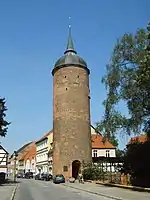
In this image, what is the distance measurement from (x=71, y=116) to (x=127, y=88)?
104 ft

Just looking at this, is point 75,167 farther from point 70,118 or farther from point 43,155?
point 43,155

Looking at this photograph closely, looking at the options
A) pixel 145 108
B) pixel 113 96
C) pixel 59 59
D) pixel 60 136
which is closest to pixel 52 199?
pixel 145 108

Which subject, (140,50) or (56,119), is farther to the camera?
(56,119)

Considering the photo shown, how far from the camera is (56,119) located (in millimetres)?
65812

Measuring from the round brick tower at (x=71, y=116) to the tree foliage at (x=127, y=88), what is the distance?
27991mm

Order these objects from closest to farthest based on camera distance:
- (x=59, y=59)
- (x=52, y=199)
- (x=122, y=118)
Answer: (x=52, y=199)
(x=122, y=118)
(x=59, y=59)

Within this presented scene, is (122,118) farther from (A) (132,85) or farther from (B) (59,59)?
(B) (59,59)

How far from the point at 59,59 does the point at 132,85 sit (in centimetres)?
3892

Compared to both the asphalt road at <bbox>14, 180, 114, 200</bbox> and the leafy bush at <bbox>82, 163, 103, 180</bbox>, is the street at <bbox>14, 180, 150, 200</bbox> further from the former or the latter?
the leafy bush at <bbox>82, 163, 103, 180</bbox>

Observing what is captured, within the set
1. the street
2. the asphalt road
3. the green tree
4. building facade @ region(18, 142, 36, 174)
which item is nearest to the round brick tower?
the green tree

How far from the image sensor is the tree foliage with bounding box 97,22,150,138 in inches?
→ 1236

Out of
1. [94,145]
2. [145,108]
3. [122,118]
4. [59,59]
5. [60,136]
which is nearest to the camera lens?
[145,108]

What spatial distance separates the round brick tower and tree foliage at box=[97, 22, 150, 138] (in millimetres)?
27991

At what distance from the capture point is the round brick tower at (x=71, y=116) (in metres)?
63.0
